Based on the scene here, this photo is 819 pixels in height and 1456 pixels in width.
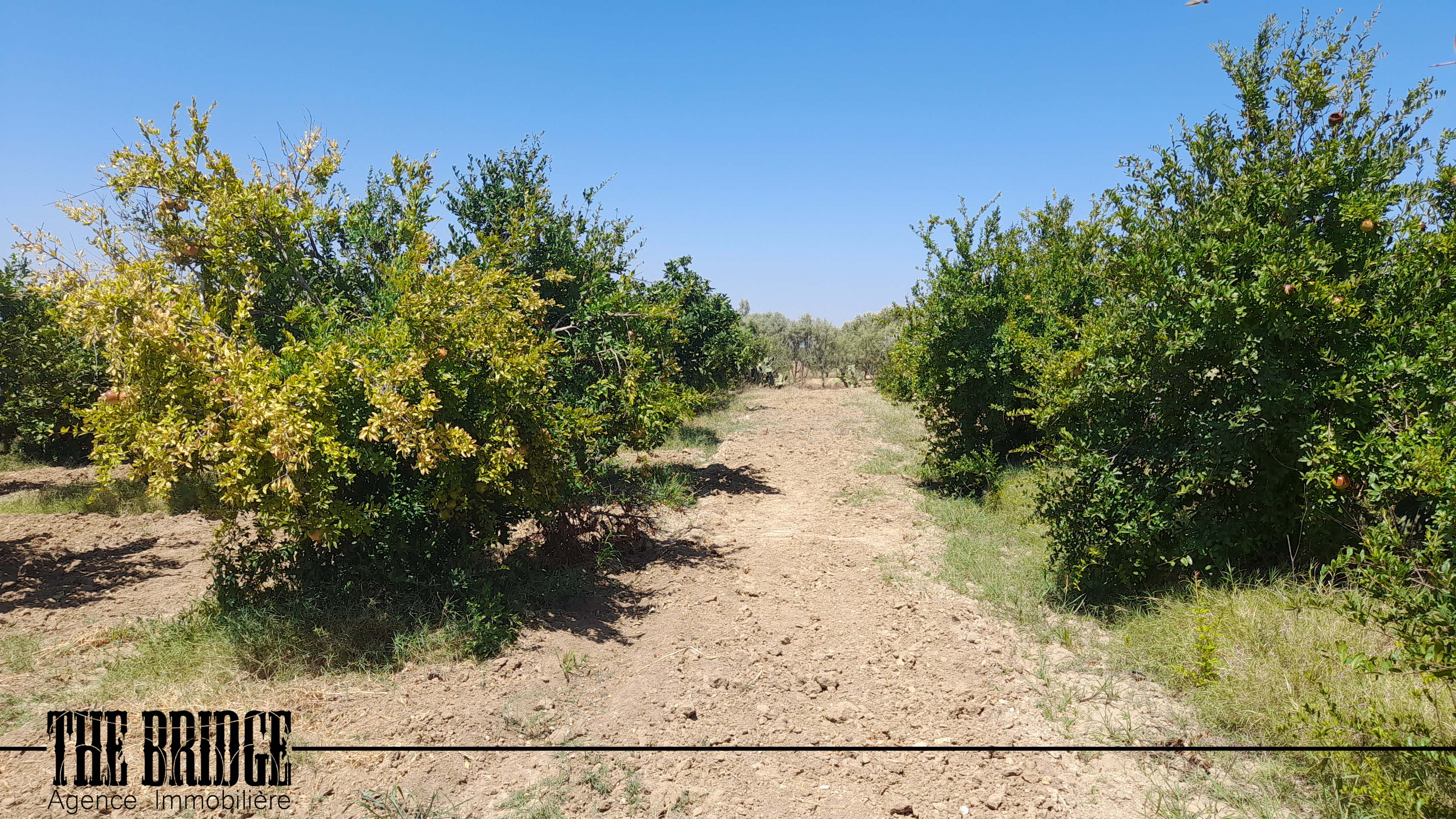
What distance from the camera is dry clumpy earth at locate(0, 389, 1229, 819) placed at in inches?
154

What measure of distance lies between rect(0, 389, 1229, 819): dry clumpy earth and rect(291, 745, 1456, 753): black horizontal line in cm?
3

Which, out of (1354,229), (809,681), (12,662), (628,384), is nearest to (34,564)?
(12,662)

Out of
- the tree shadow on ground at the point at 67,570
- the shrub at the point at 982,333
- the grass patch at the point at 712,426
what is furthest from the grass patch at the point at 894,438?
the tree shadow on ground at the point at 67,570

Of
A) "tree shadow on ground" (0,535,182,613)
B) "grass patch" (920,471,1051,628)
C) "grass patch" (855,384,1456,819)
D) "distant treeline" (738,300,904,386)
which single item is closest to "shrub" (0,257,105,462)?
"tree shadow on ground" (0,535,182,613)

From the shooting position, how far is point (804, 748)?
14.5 ft

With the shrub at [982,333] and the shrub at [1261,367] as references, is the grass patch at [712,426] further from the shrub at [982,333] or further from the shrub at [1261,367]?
the shrub at [1261,367]

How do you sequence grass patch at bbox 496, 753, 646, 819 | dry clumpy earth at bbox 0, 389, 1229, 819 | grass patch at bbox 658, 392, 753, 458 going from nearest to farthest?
grass patch at bbox 496, 753, 646, 819 → dry clumpy earth at bbox 0, 389, 1229, 819 → grass patch at bbox 658, 392, 753, 458

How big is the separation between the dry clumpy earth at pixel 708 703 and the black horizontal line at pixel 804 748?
0.10ft

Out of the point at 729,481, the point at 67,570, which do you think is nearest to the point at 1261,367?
the point at 729,481

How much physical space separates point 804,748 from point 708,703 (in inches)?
30.3

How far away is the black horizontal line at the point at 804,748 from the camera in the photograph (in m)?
4.09

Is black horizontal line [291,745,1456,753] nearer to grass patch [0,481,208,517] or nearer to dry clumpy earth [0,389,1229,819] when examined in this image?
dry clumpy earth [0,389,1229,819]

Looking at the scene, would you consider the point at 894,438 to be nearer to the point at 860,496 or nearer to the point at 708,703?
Answer: the point at 860,496
